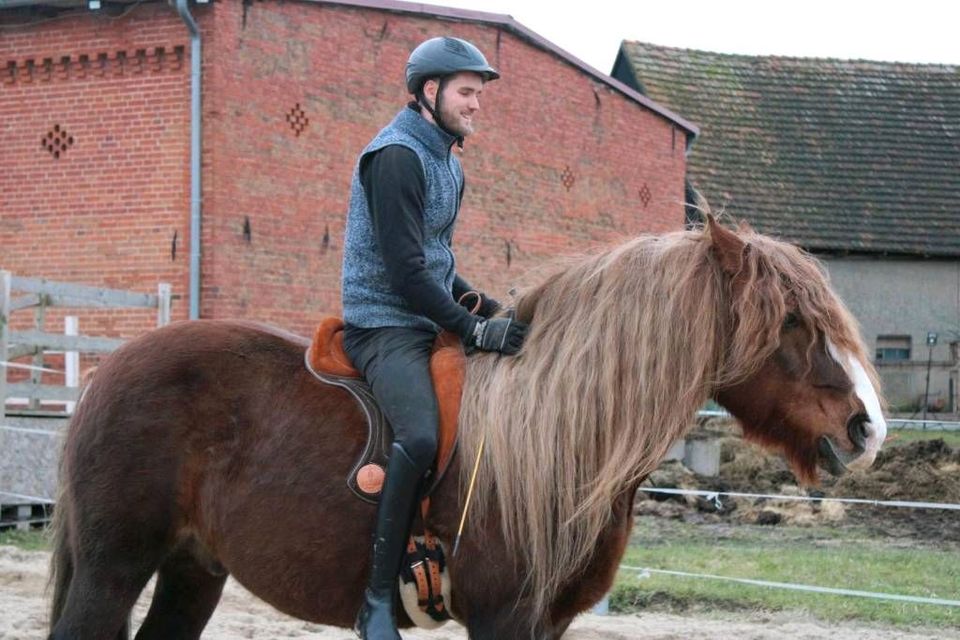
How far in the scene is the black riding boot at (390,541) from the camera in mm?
4176

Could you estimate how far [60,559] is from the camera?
15.6 feet

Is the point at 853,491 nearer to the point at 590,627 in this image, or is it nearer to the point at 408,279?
the point at 590,627

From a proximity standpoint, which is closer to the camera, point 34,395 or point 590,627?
point 590,627

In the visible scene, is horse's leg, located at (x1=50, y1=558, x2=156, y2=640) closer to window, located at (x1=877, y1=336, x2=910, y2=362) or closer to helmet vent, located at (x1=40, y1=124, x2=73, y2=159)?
helmet vent, located at (x1=40, y1=124, x2=73, y2=159)

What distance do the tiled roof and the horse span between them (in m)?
23.3

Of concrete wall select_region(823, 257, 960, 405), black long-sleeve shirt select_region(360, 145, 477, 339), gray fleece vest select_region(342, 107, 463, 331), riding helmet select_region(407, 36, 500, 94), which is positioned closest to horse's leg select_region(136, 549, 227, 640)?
gray fleece vest select_region(342, 107, 463, 331)

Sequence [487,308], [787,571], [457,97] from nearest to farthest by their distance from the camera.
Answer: [457,97] → [487,308] → [787,571]

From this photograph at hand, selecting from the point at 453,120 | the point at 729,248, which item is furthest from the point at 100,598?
the point at 729,248

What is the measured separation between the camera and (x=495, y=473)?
167 inches

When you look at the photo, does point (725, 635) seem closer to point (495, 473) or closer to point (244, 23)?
point (495, 473)

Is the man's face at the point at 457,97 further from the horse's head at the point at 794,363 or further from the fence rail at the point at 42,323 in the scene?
the fence rail at the point at 42,323

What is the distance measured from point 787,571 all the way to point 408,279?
21.6 ft

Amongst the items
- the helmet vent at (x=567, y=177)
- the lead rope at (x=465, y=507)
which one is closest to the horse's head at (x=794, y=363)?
the lead rope at (x=465, y=507)

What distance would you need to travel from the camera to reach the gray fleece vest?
4496mm
